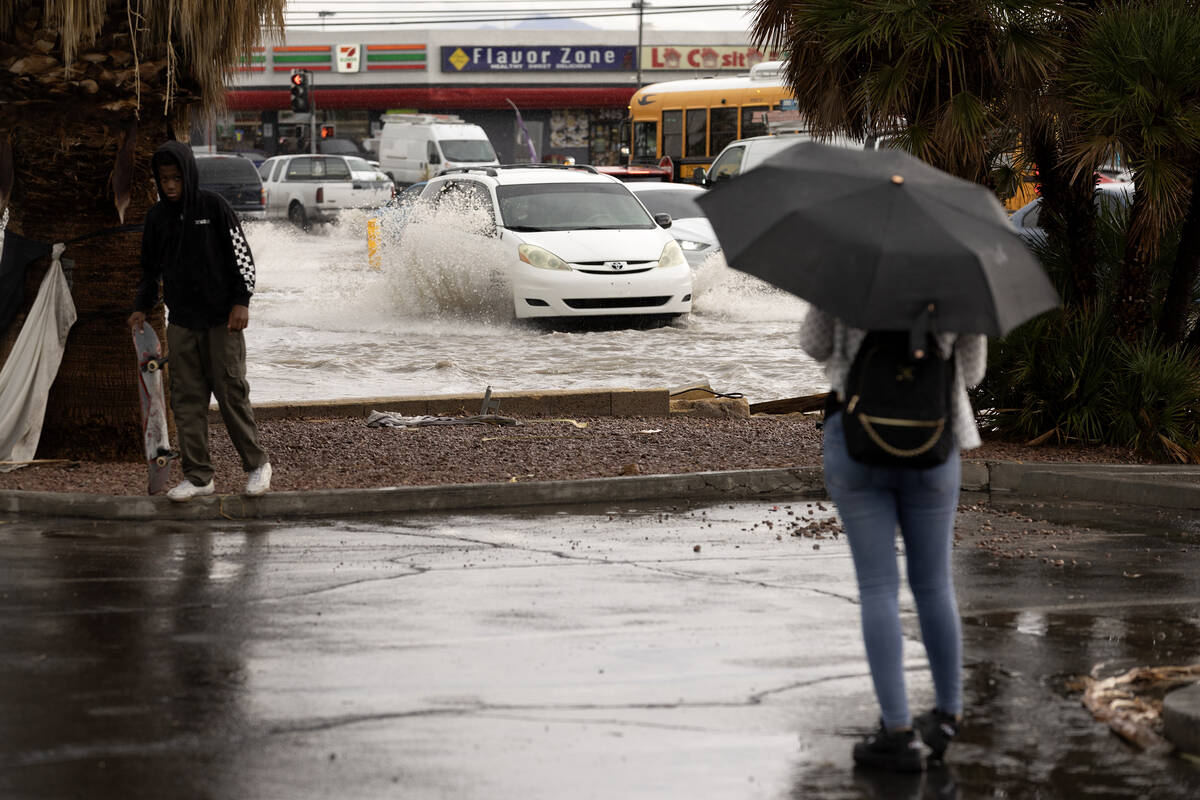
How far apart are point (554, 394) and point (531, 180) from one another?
28.7 feet

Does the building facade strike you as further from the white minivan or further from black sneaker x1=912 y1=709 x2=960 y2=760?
black sneaker x1=912 y1=709 x2=960 y2=760

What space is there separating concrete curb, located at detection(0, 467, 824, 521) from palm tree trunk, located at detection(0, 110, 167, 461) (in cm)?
116

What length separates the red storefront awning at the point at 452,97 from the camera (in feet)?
222

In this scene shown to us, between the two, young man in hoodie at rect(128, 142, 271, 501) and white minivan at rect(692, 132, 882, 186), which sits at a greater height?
young man in hoodie at rect(128, 142, 271, 501)

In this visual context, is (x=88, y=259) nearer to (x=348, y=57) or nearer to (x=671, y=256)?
(x=671, y=256)

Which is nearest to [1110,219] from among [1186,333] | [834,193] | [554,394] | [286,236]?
[1186,333]

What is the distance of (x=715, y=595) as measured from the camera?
7156mm

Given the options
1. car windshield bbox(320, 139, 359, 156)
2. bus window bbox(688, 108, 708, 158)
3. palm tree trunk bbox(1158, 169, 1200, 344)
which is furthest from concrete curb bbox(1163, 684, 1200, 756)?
car windshield bbox(320, 139, 359, 156)

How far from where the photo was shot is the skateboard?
9.20 meters

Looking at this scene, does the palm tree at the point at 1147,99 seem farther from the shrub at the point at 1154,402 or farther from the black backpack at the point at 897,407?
the black backpack at the point at 897,407

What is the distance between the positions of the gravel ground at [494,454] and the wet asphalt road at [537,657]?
3.14 ft

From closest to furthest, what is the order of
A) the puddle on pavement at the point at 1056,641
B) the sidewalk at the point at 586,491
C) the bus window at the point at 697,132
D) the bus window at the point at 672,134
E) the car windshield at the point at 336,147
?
1. the puddle on pavement at the point at 1056,641
2. the sidewalk at the point at 586,491
3. the bus window at the point at 697,132
4. the bus window at the point at 672,134
5. the car windshield at the point at 336,147

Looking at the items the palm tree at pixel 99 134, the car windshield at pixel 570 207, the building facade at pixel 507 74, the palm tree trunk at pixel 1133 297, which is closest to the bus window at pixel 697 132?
the car windshield at pixel 570 207

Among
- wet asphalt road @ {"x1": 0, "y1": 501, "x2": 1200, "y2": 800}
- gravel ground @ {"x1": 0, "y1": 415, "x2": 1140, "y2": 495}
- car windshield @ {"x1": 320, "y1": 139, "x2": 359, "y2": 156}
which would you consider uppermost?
wet asphalt road @ {"x1": 0, "y1": 501, "x2": 1200, "y2": 800}
